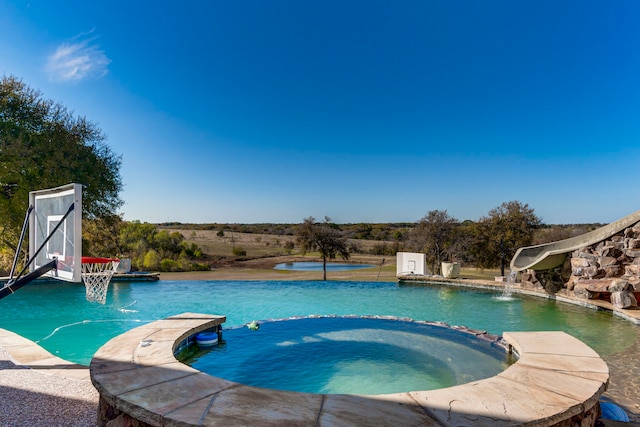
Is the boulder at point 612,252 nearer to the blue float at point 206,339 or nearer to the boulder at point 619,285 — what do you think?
the boulder at point 619,285

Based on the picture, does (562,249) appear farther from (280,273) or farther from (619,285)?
(280,273)

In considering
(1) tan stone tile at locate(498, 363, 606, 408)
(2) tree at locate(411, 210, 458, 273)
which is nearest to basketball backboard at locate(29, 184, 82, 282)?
(1) tan stone tile at locate(498, 363, 606, 408)

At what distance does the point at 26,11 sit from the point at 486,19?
1523 centimetres

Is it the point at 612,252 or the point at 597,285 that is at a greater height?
the point at 612,252

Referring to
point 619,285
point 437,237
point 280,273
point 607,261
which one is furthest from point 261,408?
point 437,237

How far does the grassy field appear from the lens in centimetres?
1834

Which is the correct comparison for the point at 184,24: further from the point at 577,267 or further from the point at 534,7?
the point at 577,267

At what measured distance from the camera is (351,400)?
108 inches

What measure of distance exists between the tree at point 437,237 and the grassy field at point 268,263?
1508 mm

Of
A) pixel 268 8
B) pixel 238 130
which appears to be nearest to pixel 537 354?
pixel 268 8

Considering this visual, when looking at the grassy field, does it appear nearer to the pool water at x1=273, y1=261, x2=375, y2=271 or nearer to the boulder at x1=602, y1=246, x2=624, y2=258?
the pool water at x1=273, y1=261, x2=375, y2=271

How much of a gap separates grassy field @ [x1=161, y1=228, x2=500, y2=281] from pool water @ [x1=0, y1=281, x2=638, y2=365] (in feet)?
8.37

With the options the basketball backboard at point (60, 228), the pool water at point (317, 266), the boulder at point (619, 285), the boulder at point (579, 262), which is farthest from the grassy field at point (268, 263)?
the basketball backboard at point (60, 228)

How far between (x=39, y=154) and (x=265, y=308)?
A: 43.3ft
